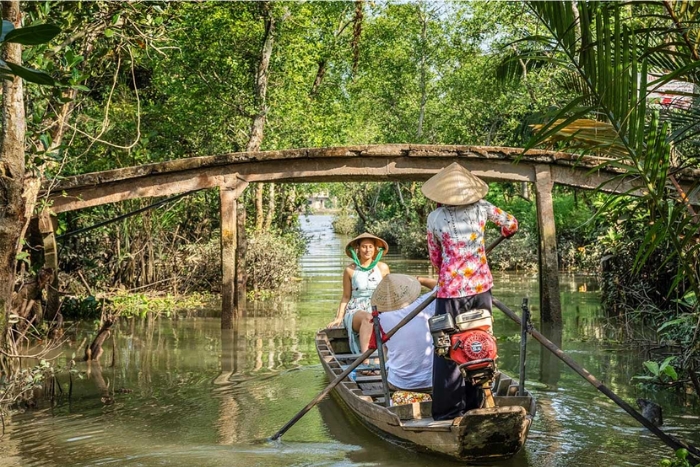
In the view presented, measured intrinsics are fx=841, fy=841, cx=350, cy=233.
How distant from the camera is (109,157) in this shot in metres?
17.7

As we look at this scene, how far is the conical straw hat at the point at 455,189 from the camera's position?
654 cm

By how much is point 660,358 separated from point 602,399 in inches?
72.0

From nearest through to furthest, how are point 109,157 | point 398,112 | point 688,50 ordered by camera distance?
point 688,50, point 109,157, point 398,112

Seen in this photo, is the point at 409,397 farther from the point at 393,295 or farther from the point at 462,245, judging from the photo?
the point at 462,245

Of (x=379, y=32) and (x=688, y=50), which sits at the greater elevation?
(x=379, y=32)

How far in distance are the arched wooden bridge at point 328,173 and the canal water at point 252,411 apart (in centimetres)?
138

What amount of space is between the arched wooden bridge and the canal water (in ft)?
4.51

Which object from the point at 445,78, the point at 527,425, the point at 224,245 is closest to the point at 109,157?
the point at 224,245

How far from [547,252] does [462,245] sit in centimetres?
784

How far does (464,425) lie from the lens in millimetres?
6129

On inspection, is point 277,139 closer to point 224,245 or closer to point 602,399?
point 224,245

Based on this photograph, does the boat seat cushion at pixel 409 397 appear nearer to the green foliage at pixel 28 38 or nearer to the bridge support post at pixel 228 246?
the green foliage at pixel 28 38

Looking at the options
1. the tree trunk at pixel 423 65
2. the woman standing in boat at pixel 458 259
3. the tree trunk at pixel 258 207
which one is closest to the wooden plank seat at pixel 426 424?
the woman standing in boat at pixel 458 259

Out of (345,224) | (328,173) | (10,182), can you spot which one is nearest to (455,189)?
(10,182)
